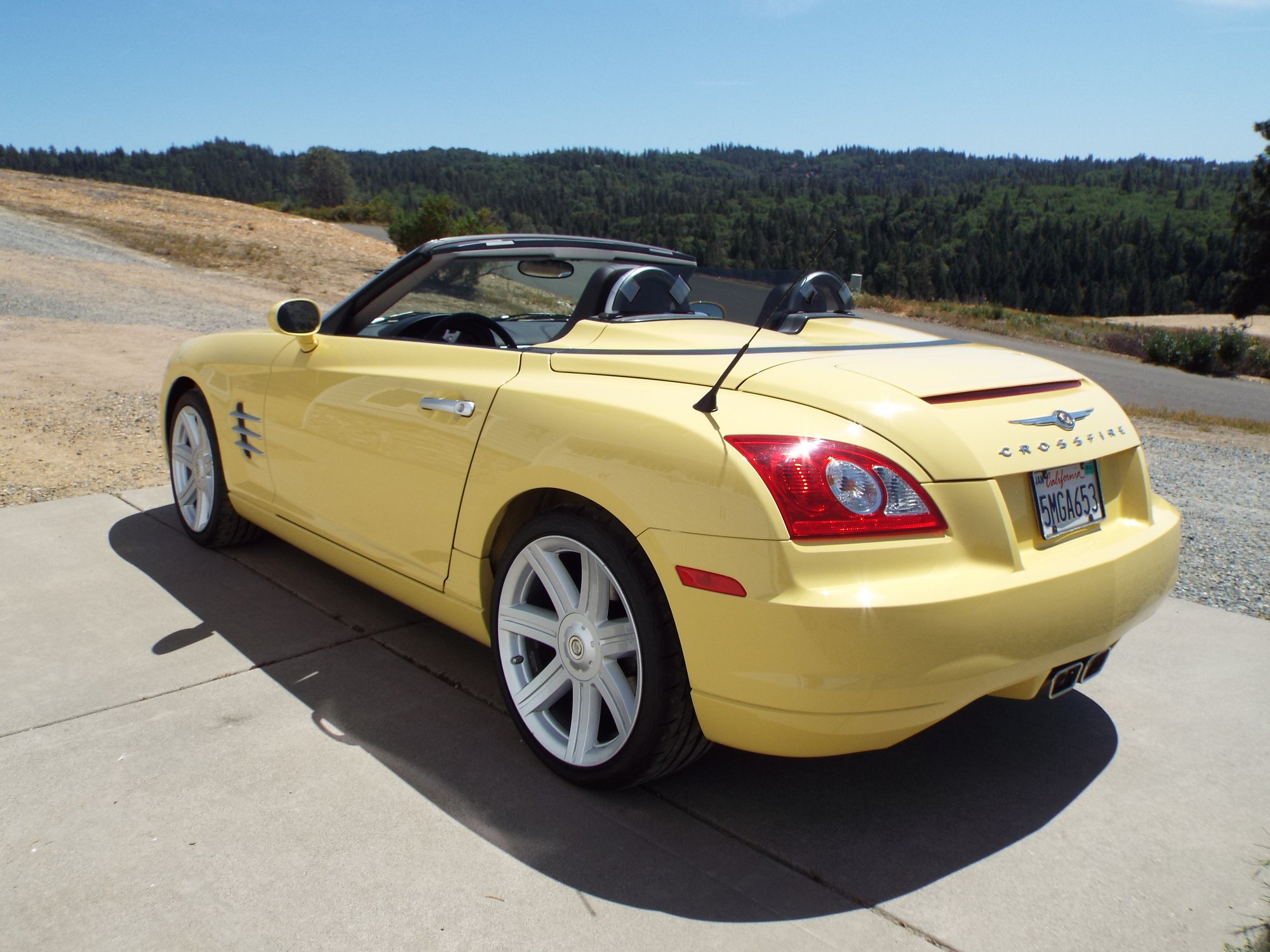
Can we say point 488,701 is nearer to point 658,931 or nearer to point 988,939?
point 658,931

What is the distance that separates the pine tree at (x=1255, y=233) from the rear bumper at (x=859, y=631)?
6440 centimetres

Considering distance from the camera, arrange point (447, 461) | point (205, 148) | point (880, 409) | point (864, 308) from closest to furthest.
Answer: point (880, 409) → point (447, 461) → point (864, 308) → point (205, 148)

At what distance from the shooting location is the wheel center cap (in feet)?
7.91

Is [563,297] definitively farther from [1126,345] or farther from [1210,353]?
[1126,345]

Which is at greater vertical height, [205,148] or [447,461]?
[205,148]

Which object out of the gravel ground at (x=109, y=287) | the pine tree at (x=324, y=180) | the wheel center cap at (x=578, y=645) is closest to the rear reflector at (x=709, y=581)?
the wheel center cap at (x=578, y=645)

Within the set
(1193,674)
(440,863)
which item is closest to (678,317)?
(440,863)

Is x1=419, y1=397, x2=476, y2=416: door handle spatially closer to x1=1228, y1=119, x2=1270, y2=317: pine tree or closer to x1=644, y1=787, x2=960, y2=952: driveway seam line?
x1=644, y1=787, x2=960, y2=952: driveway seam line

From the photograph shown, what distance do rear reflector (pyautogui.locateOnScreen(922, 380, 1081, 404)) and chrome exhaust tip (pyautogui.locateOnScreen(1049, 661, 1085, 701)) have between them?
0.70 meters

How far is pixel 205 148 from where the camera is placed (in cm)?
14025

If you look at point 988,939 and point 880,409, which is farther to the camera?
point 880,409

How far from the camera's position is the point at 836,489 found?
2.04 meters

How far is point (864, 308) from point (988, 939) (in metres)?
35.0

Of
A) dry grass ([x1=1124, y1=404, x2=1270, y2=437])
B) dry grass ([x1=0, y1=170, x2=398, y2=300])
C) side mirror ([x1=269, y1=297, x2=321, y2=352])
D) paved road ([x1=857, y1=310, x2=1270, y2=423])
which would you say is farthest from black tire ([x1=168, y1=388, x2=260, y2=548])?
dry grass ([x1=0, y1=170, x2=398, y2=300])
